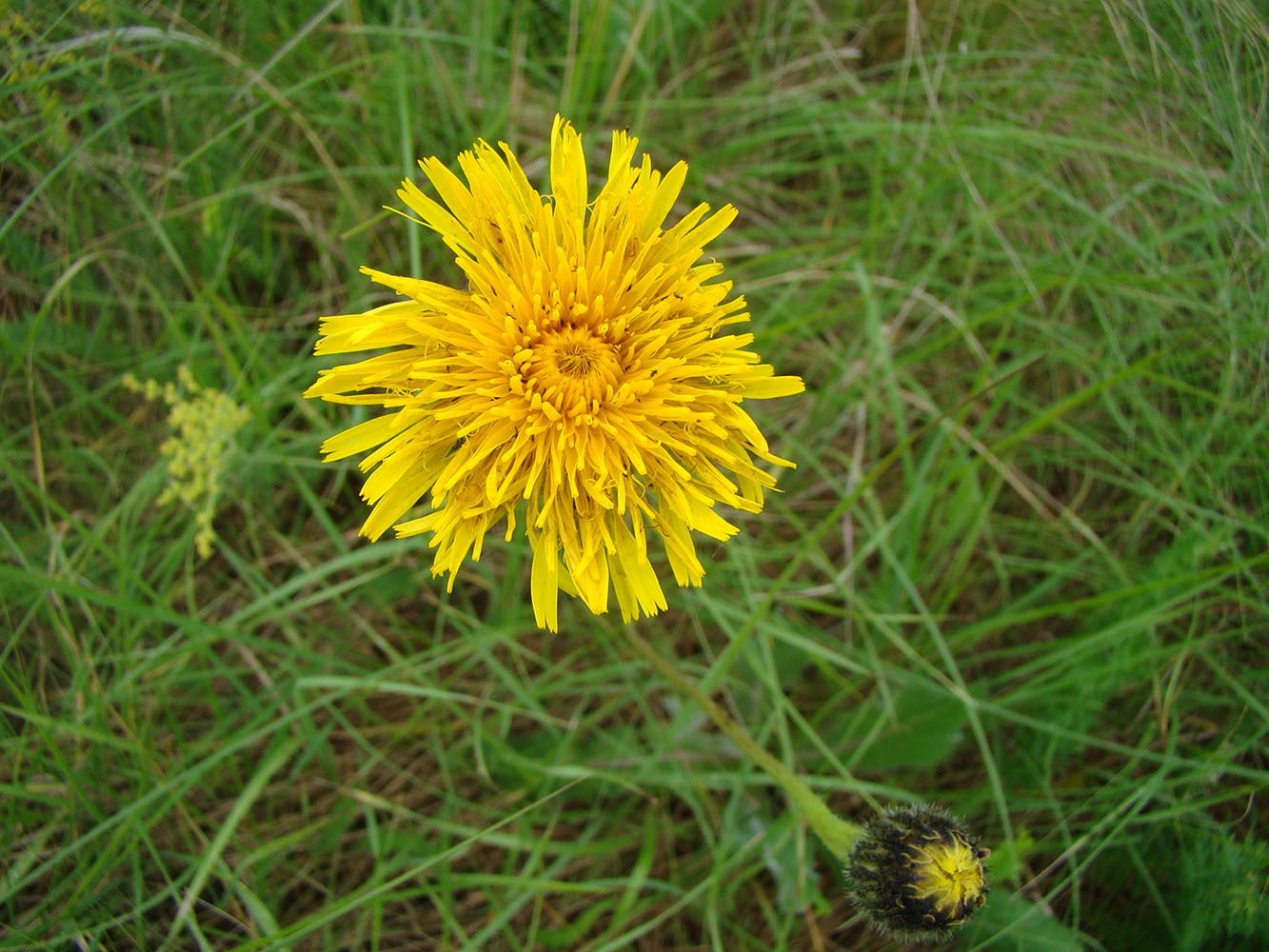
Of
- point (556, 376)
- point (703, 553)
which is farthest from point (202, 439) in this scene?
point (703, 553)

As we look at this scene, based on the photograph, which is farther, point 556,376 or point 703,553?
point 703,553

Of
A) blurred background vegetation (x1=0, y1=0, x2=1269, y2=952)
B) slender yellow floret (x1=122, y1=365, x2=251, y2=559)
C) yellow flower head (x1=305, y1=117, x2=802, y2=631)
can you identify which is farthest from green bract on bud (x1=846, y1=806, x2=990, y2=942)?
slender yellow floret (x1=122, y1=365, x2=251, y2=559)

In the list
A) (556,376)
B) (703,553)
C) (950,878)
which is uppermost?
(556,376)

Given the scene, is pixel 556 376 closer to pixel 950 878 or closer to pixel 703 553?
pixel 703 553

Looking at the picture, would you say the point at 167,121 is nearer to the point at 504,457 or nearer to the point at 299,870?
the point at 504,457

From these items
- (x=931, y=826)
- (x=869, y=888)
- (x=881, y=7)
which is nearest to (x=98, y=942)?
(x=869, y=888)

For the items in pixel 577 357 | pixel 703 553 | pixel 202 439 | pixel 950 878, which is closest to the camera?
pixel 950 878

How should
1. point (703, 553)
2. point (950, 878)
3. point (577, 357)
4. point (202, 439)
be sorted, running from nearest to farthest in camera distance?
point (950, 878) < point (577, 357) < point (202, 439) < point (703, 553)

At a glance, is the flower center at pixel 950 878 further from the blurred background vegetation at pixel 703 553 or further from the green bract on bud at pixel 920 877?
the blurred background vegetation at pixel 703 553

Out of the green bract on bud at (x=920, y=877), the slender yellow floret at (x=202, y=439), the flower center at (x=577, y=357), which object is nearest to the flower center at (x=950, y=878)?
the green bract on bud at (x=920, y=877)
